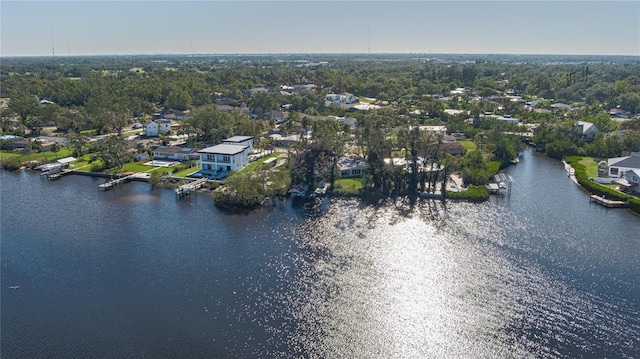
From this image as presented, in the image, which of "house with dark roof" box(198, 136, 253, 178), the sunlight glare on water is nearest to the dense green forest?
"house with dark roof" box(198, 136, 253, 178)

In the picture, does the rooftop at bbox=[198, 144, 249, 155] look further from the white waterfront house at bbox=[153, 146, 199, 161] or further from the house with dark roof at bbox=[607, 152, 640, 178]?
the house with dark roof at bbox=[607, 152, 640, 178]

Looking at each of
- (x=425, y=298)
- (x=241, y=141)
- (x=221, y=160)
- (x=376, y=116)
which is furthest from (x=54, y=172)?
(x=425, y=298)

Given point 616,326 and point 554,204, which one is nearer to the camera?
point 616,326

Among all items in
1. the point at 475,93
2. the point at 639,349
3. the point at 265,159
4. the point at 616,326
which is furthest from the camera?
the point at 475,93

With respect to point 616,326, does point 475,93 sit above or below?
above

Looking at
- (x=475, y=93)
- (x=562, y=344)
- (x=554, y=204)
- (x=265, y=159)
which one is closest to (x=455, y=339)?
(x=562, y=344)

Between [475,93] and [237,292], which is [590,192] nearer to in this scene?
[237,292]

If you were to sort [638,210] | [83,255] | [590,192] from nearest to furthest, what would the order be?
1. [83,255]
2. [638,210]
3. [590,192]

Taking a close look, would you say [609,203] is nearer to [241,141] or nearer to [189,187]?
[189,187]
